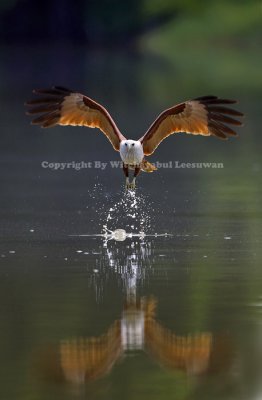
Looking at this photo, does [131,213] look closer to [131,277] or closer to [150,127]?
[150,127]

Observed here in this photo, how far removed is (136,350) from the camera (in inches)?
373

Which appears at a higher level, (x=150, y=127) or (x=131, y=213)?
(x=150, y=127)

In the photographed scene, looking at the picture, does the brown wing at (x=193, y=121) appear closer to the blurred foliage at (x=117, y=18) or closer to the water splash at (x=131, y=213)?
the water splash at (x=131, y=213)

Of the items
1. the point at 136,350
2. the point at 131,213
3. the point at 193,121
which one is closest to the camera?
the point at 136,350

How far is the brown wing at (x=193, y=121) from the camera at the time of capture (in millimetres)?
13477

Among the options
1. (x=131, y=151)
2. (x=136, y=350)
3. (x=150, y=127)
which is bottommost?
(x=136, y=350)

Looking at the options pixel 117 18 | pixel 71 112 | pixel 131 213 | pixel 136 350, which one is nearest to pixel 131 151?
pixel 71 112

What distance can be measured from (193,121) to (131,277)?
2.29m

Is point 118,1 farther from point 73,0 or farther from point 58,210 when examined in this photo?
point 58,210

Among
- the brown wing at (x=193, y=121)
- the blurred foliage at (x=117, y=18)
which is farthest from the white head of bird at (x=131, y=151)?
the blurred foliage at (x=117, y=18)

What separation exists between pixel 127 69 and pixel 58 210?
25582mm

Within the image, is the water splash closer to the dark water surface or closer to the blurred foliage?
the dark water surface

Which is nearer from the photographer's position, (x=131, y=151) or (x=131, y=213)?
(x=131, y=151)

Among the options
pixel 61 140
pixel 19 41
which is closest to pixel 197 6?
pixel 19 41
